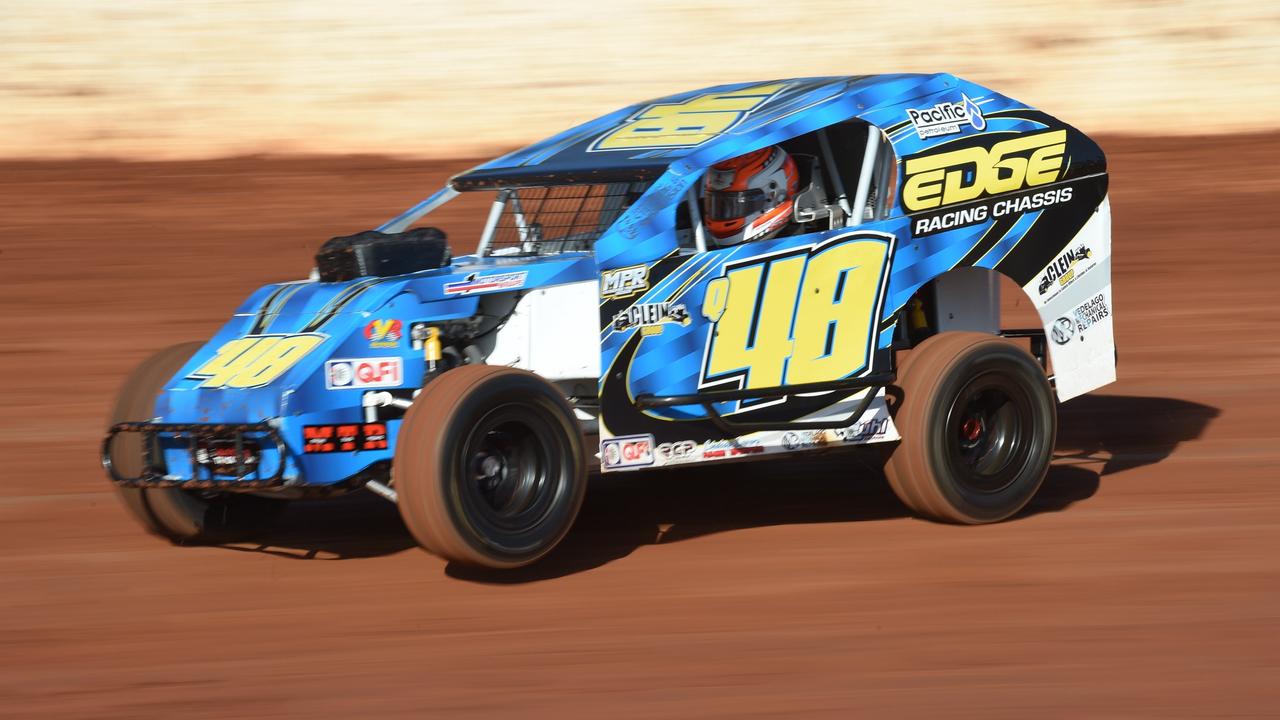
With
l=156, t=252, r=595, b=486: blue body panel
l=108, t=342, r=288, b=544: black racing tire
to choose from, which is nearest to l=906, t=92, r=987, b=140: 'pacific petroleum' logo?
l=156, t=252, r=595, b=486: blue body panel

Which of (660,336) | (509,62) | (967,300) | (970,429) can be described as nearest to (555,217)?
(660,336)

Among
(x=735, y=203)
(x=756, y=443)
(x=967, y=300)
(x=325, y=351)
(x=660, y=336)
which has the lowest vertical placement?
(x=756, y=443)

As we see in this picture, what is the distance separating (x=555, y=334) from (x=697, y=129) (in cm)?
123

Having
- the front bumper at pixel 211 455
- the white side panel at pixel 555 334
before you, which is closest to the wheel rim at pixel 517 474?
the white side panel at pixel 555 334

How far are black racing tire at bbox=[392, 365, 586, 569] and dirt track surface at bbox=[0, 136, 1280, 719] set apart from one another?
259 millimetres

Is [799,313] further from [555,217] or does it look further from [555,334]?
[555,217]

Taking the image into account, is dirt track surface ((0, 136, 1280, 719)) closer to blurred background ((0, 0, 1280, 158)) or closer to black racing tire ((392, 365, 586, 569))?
black racing tire ((392, 365, 586, 569))

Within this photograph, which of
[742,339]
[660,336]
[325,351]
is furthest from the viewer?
[742,339]

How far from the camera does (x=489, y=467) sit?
6641 millimetres

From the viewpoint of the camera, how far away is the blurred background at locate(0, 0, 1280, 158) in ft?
67.3

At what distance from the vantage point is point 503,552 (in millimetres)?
6492

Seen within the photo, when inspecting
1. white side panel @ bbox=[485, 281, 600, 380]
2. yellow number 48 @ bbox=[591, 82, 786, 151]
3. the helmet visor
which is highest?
yellow number 48 @ bbox=[591, 82, 786, 151]

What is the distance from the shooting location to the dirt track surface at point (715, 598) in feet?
17.8

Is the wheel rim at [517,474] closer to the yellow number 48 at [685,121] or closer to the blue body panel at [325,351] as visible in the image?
the blue body panel at [325,351]
